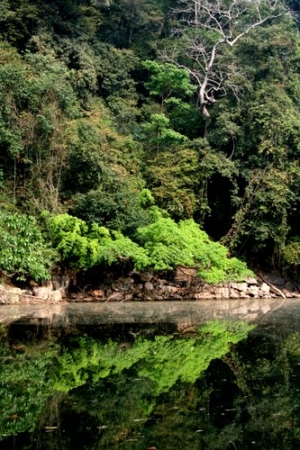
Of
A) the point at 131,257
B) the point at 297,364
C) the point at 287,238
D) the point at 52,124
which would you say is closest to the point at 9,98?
the point at 52,124

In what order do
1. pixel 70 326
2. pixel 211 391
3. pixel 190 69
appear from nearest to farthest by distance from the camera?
pixel 211 391, pixel 70 326, pixel 190 69

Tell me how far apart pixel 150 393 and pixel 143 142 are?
2067cm

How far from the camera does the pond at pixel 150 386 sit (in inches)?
199

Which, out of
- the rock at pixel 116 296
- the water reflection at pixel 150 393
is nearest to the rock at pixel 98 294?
the rock at pixel 116 296

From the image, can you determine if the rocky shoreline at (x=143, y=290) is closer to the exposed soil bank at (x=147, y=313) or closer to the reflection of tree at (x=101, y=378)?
the exposed soil bank at (x=147, y=313)

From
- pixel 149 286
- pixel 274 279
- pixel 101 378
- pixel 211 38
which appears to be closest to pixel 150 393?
pixel 101 378

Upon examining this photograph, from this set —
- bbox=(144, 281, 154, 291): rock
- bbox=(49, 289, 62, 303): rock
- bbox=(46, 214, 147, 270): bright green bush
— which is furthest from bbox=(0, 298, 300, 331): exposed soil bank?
bbox=(46, 214, 147, 270): bright green bush

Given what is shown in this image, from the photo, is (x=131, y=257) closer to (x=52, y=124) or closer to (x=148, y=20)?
(x=52, y=124)

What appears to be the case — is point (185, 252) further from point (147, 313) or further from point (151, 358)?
point (151, 358)

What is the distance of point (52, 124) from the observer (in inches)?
827

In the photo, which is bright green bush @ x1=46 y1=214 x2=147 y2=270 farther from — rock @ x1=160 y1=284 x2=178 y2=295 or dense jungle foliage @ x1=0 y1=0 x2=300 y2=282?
rock @ x1=160 y1=284 x2=178 y2=295

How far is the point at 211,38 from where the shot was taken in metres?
29.4

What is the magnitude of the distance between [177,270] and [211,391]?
565 inches

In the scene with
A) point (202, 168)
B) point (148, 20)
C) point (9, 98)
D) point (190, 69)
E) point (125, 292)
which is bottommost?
point (125, 292)
